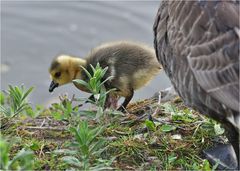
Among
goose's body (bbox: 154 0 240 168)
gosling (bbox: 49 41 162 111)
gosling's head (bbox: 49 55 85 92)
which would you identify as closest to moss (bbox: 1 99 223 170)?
goose's body (bbox: 154 0 240 168)

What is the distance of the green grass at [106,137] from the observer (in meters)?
3.68

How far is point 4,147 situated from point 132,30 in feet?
15.6

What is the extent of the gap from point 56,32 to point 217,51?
15.0 ft

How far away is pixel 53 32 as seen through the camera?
7.82m

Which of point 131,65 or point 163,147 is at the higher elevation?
point 131,65

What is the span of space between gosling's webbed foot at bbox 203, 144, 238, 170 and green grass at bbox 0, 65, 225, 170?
5 centimetres

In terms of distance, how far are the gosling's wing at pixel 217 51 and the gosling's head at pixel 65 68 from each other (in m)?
1.81

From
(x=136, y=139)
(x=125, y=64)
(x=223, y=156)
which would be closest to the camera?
(x=223, y=156)

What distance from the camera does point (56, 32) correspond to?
25.7ft

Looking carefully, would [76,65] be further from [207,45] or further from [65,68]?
[207,45]

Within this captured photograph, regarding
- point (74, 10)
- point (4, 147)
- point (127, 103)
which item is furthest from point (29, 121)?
point (74, 10)

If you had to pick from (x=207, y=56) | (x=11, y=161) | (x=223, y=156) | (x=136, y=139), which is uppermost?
(x=207, y=56)

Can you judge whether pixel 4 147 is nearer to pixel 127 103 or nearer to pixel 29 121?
pixel 29 121

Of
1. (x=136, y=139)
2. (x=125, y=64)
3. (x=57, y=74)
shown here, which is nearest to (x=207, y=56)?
(x=136, y=139)
